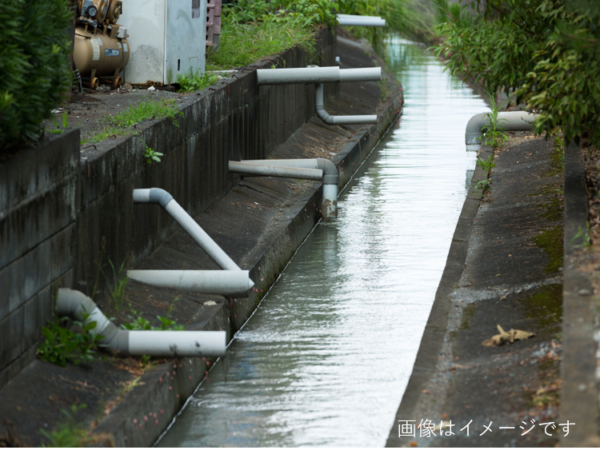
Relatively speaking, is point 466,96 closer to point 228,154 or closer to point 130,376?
point 228,154

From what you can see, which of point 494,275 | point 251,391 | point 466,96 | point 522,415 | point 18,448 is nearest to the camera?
point 18,448

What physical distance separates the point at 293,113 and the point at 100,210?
893 centimetres

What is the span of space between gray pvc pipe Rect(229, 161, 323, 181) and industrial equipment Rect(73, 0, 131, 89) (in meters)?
1.76

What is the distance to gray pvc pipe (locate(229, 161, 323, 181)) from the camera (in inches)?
419

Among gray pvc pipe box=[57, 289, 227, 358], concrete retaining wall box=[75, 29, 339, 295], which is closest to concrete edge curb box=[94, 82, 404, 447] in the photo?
gray pvc pipe box=[57, 289, 227, 358]

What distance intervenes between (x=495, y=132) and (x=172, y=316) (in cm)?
897

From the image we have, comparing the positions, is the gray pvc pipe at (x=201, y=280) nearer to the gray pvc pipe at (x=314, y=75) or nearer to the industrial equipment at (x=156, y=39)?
the industrial equipment at (x=156, y=39)

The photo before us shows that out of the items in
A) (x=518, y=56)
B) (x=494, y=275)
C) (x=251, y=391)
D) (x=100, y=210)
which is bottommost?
(x=251, y=391)

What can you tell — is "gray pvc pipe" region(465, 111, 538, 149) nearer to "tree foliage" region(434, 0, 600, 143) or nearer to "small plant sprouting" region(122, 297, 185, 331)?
"tree foliage" region(434, 0, 600, 143)

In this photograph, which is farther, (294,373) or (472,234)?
(472,234)

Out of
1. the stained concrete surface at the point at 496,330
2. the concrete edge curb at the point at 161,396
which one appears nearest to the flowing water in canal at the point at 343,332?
the concrete edge curb at the point at 161,396

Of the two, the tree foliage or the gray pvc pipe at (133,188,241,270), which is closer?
the tree foliage

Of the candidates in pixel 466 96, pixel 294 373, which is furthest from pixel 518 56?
pixel 466 96

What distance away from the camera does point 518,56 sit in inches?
310
